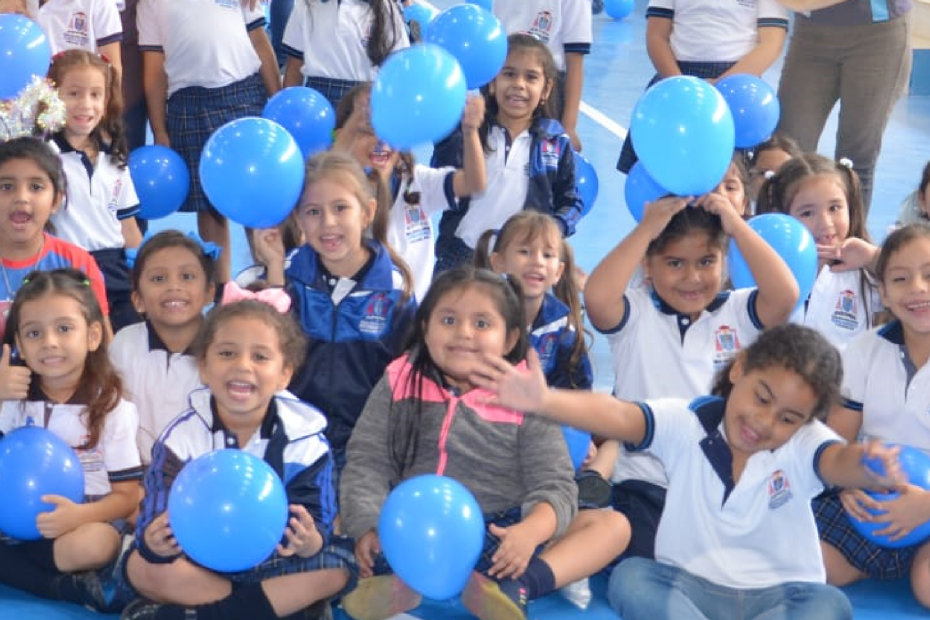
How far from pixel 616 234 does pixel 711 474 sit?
2.52 meters

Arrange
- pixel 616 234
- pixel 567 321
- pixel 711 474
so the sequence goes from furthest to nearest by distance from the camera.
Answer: pixel 616 234 < pixel 567 321 < pixel 711 474

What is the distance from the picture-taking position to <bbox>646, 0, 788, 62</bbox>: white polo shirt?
4031 mm

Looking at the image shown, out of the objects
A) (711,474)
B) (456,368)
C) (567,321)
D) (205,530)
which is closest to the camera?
(205,530)

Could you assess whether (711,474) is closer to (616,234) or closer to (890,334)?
(890,334)

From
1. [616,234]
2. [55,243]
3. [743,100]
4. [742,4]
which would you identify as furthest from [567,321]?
[616,234]

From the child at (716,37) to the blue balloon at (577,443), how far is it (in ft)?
5.30

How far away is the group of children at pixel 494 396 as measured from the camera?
2412 mm

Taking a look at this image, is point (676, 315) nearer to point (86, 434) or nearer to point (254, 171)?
point (254, 171)

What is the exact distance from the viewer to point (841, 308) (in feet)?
10.3

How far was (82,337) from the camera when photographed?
2.66m

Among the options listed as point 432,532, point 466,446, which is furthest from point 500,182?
point 432,532

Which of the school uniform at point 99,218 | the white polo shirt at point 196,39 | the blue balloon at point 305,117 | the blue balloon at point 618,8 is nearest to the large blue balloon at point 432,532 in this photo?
the school uniform at point 99,218

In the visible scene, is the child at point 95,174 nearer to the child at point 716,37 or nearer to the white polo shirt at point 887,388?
the child at point 716,37

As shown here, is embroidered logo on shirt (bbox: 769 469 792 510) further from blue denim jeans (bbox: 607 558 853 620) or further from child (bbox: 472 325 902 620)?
blue denim jeans (bbox: 607 558 853 620)
